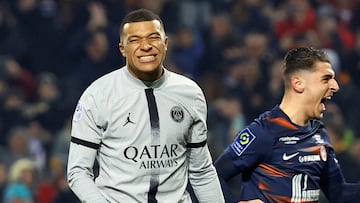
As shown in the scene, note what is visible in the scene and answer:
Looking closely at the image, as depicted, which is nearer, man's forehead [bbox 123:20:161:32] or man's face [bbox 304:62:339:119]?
man's forehead [bbox 123:20:161:32]

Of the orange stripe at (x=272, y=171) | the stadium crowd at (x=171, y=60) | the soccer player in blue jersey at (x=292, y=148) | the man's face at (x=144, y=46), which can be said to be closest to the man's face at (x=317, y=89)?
the soccer player in blue jersey at (x=292, y=148)

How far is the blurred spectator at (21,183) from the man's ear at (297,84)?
205 inches

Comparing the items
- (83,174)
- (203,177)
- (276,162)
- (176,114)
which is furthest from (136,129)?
(276,162)

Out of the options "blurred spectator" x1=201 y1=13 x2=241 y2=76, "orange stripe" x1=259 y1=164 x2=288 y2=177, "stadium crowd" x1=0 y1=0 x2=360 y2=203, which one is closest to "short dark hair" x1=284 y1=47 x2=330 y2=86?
"orange stripe" x1=259 y1=164 x2=288 y2=177

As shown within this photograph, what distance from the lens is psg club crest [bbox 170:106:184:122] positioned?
5344 mm

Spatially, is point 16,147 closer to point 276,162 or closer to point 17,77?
point 17,77

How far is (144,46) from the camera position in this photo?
5.22 m

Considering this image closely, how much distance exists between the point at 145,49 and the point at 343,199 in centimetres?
147

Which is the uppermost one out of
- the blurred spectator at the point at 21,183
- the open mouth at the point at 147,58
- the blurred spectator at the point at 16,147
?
the open mouth at the point at 147,58

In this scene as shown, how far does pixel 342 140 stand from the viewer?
36.2 feet

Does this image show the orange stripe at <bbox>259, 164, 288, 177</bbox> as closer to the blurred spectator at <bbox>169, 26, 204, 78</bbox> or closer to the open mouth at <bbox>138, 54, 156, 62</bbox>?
the open mouth at <bbox>138, 54, 156, 62</bbox>

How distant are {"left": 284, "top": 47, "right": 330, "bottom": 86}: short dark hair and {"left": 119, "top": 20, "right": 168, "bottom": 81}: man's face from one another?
0.87m

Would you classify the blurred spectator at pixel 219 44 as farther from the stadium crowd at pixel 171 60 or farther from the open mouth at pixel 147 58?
the open mouth at pixel 147 58

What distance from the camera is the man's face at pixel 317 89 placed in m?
5.82
